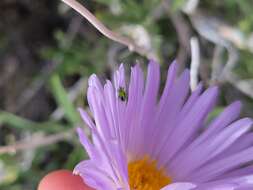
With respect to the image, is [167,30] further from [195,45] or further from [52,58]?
[195,45]

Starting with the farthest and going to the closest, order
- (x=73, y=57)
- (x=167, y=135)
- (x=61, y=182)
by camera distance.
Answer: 1. (x=73, y=57)
2. (x=167, y=135)
3. (x=61, y=182)

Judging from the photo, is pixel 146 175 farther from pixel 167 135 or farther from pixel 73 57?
pixel 73 57

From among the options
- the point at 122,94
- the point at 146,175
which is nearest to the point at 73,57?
the point at 146,175

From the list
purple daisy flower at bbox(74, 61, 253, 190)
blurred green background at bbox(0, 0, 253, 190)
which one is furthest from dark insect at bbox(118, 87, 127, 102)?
blurred green background at bbox(0, 0, 253, 190)

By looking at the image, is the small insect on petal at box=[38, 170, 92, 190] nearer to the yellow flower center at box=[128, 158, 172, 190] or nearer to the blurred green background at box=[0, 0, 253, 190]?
the yellow flower center at box=[128, 158, 172, 190]

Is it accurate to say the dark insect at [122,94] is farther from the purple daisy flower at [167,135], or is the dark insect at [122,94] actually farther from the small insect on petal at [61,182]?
the small insect on petal at [61,182]
